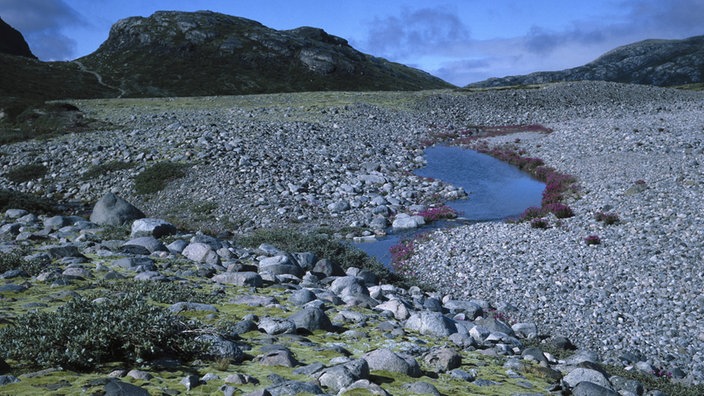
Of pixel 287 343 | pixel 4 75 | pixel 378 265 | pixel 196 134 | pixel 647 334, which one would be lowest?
pixel 647 334

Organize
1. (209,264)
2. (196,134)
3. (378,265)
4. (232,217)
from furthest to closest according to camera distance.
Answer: (196,134)
(232,217)
(378,265)
(209,264)

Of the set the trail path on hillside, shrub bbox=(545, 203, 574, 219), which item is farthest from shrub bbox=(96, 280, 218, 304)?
the trail path on hillside

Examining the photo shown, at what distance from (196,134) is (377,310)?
3021 cm

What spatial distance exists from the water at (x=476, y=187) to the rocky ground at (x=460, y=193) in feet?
4.97

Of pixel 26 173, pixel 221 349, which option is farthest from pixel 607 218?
pixel 26 173

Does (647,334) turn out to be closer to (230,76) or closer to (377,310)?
(377,310)

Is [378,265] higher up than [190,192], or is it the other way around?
[190,192]

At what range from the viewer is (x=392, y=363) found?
7.61 m

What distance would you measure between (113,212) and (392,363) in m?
16.5

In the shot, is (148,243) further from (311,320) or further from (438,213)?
(438,213)

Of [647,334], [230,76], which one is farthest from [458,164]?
[230,76]

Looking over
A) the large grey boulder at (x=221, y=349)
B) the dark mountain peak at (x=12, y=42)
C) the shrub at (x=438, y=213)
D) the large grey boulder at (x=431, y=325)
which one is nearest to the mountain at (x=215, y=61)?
the dark mountain peak at (x=12, y=42)

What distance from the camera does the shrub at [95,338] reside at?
6402 millimetres

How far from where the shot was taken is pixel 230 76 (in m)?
123
